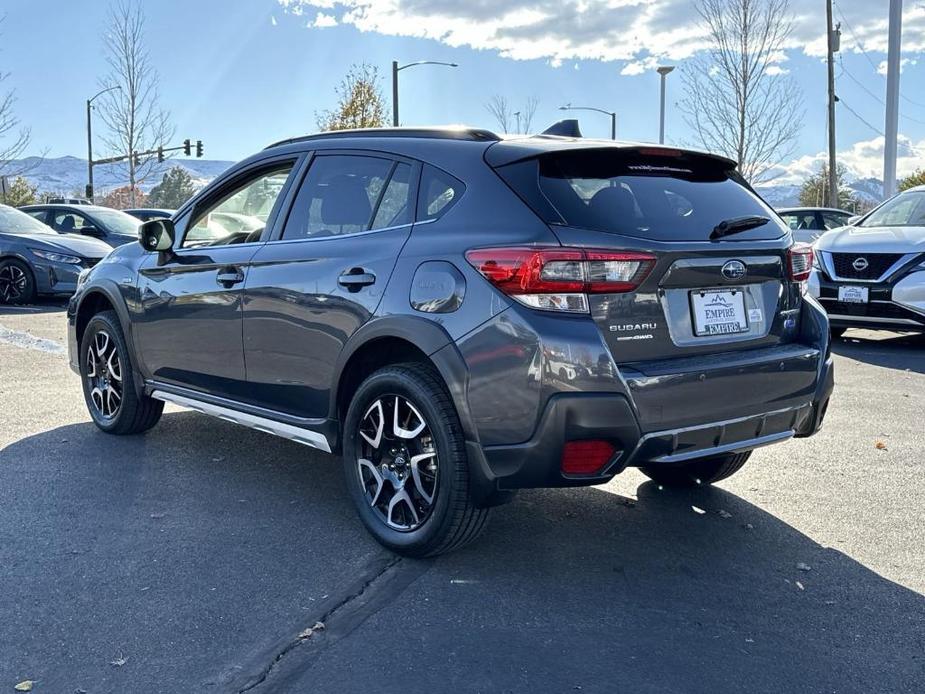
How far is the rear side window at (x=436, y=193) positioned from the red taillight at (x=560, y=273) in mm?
461

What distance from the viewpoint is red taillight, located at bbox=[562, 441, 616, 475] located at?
3.31m

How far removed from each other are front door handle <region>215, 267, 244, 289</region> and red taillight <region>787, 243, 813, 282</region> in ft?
8.19

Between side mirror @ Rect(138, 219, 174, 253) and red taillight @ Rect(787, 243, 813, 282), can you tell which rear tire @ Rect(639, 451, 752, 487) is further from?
side mirror @ Rect(138, 219, 174, 253)

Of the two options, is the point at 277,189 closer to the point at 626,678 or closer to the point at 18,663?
the point at 18,663

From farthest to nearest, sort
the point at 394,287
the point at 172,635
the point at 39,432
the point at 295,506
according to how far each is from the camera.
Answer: the point at 39,432 → the point at 295,506 → the point at 394,287 → the point at 172,635

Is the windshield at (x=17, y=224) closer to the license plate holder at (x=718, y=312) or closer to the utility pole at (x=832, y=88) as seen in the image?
the license plate holder at (x=718, y=312)

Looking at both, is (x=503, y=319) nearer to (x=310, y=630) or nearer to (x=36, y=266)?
(x=310, y=630)

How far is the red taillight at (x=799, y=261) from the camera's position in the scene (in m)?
3.99

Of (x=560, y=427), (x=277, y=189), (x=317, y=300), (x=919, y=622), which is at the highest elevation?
(x=277, y=189)

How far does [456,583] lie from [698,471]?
1660 millimetres

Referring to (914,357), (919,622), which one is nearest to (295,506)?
(919,622)

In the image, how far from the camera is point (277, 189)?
470 centimetres

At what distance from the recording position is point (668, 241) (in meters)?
3.50

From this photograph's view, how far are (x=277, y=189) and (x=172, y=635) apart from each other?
234 cm
